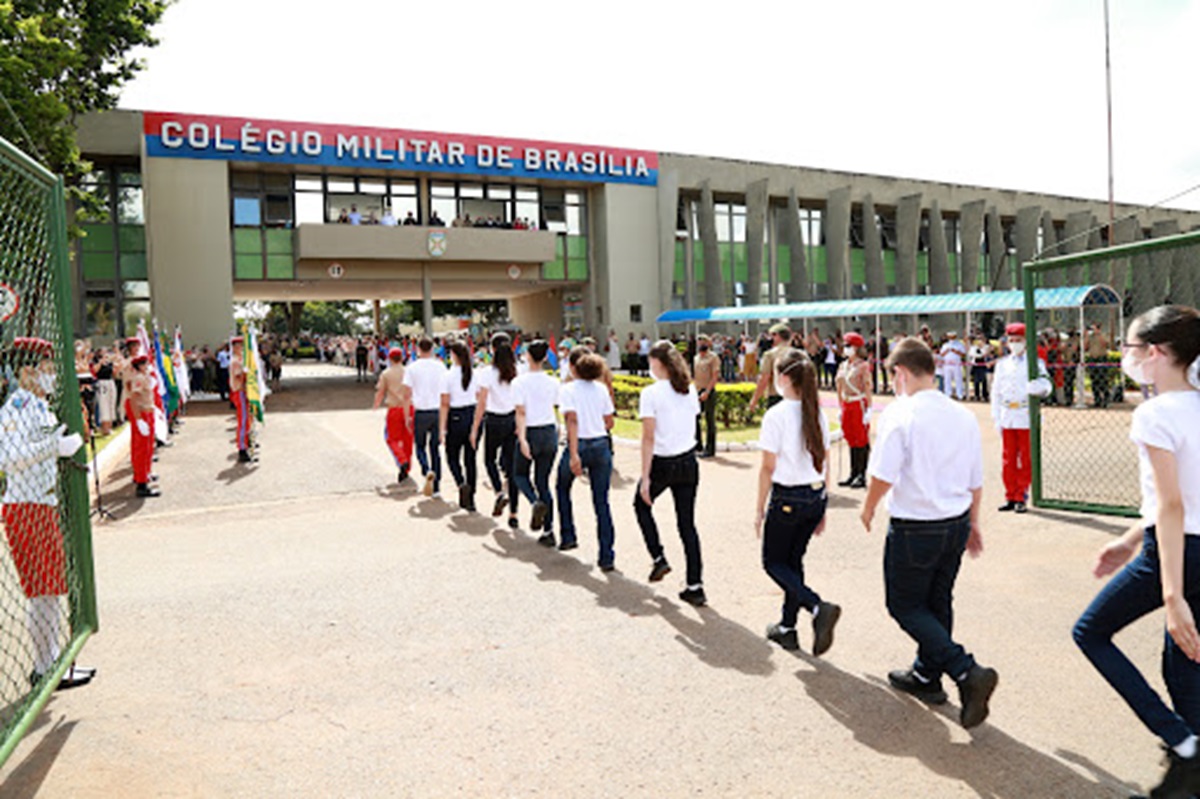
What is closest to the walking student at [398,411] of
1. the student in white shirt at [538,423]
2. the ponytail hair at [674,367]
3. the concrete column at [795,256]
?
the student in white shirt at [538,423]

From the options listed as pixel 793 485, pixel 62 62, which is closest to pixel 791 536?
pixel 793 485

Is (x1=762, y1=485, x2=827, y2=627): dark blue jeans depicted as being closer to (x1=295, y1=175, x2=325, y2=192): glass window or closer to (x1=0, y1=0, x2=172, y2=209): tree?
(x1=0, y1=0, x2=172, y2=209): tree

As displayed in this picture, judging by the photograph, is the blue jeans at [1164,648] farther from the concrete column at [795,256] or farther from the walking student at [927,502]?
the concrete column at [795,256]

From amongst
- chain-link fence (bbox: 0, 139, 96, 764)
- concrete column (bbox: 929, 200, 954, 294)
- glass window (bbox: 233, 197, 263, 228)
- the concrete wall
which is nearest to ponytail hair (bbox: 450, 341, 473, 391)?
chain-link fence (bbox: 0, 139, 96, 764)

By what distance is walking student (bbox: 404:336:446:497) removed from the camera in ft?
30.8

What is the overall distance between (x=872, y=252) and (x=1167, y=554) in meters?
38.5

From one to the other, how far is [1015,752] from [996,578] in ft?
8.84

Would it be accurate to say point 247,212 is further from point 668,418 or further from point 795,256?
point 668,418

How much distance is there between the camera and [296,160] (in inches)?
1118

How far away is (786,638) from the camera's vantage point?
4.72m

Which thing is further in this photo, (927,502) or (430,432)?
(430,432)

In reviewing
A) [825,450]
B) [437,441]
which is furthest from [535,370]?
[825,450]

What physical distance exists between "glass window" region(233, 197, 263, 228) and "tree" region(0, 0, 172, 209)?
463 cm

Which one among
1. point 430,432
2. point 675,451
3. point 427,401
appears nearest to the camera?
point 675,451
